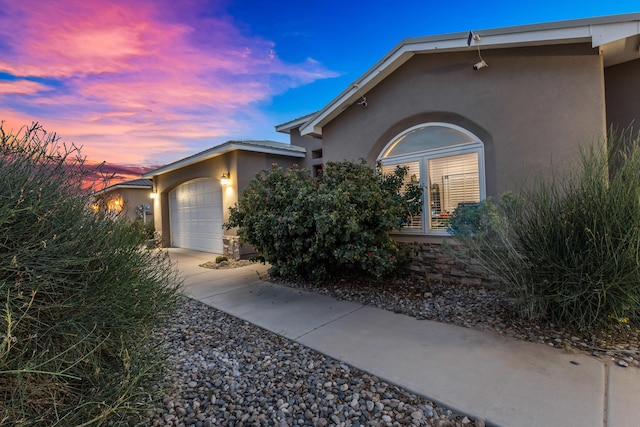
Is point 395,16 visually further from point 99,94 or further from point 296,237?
point 99,94

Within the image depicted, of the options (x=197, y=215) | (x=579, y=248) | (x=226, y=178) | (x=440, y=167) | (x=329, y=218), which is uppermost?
(x=226, y=178)

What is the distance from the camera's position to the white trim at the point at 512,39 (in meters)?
4.62

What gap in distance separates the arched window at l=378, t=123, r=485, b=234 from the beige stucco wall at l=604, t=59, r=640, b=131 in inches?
93.5

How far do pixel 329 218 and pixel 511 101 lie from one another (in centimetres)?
399

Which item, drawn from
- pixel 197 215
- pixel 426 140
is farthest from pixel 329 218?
pixel 197 215

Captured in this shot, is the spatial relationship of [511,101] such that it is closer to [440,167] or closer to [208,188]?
[440,167]

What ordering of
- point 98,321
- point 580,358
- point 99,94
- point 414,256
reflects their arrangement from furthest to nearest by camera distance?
1. point 99,94
2. point 414,256
3. point 580,358
4. point 98,321

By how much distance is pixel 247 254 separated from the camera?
10523 millimetres

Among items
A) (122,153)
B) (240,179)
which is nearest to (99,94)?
(122,153)

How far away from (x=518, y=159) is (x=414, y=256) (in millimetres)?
2727

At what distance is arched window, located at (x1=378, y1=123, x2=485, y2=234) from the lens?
20.4ft

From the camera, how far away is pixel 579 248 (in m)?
3.71

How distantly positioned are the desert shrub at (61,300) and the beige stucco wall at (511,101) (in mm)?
6088

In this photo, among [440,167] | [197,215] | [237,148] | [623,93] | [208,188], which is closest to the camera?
Answer: [623,93]
